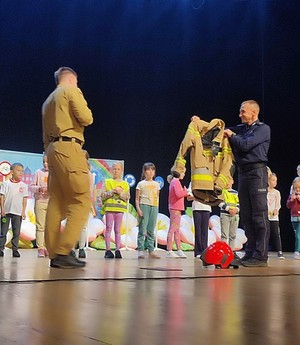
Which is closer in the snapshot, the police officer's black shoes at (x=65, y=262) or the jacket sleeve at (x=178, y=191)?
the police officer's black shoes at (x=65, y=262)

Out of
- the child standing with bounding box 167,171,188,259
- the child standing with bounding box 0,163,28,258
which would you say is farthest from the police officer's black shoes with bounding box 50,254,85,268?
the child standing with bounding box 167,171,188,259

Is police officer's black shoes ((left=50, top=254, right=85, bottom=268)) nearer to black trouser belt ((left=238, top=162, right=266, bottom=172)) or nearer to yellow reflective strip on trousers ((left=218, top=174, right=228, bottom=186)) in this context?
yellow reflective strip on trousers ((left=218, top=174, right=228, bottom=186))

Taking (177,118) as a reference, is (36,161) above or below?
below

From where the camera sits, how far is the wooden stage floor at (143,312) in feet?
3.32

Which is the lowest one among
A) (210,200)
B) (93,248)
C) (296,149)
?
(93,248)

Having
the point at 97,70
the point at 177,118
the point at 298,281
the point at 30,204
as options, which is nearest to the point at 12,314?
the point at 298,281

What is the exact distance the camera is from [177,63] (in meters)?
8.84

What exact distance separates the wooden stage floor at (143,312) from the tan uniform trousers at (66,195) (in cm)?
69

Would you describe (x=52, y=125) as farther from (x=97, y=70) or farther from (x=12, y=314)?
(x=97, y=70)

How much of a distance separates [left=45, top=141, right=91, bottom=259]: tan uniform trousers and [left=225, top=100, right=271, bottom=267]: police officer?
127 centimetres

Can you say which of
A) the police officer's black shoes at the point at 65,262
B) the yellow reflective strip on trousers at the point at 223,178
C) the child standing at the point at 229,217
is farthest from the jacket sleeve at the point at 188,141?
the child standing at the point at 229,217

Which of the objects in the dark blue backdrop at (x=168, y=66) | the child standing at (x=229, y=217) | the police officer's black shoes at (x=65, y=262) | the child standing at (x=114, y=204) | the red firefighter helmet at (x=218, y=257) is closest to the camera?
the police officer's black shoes at (x=65, y=262)

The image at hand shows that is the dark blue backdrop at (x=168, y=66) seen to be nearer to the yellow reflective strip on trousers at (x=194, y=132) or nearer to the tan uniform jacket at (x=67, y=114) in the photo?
the yellow reflective strip on trousers at (x=194, y=132)

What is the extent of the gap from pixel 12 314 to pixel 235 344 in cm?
55
